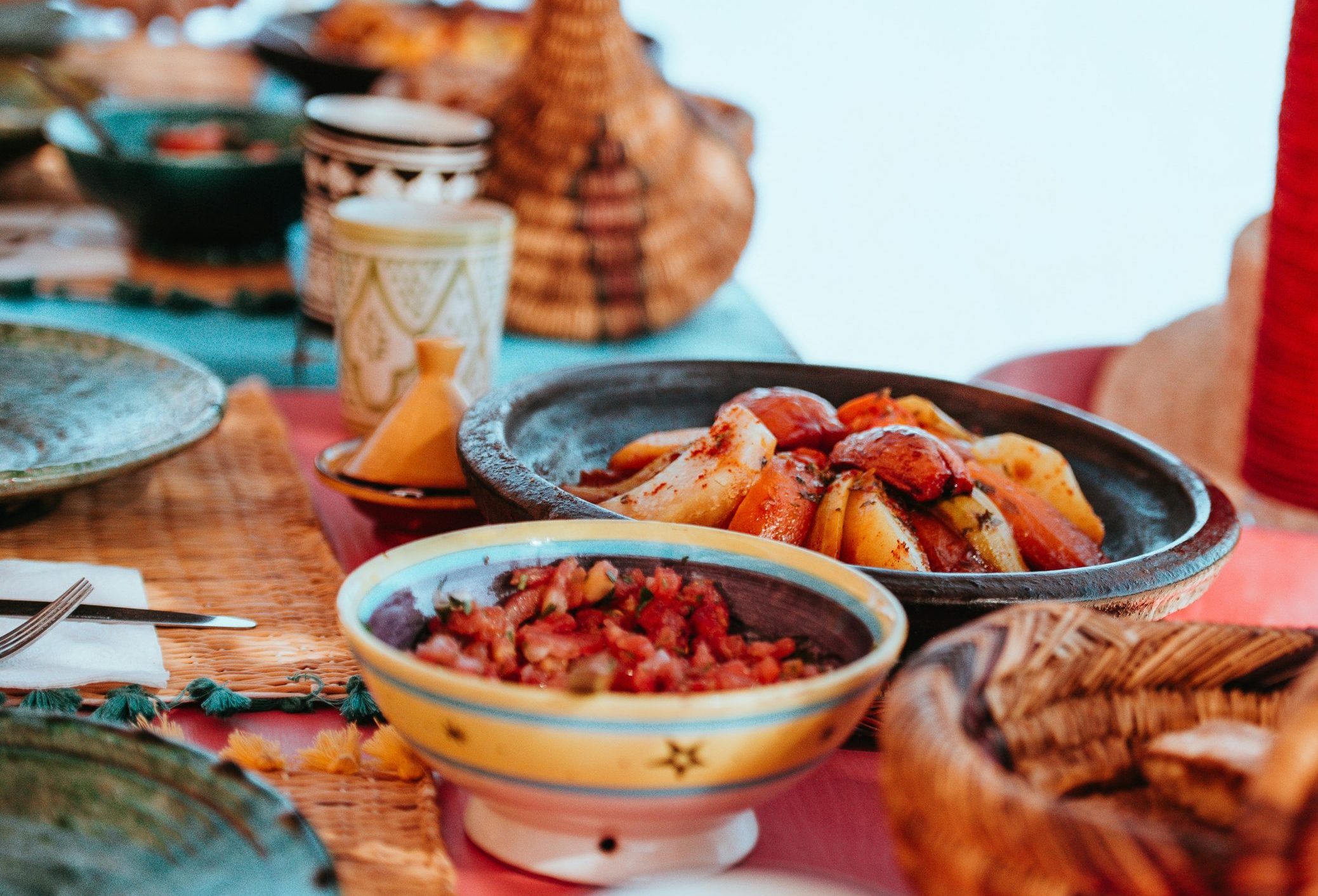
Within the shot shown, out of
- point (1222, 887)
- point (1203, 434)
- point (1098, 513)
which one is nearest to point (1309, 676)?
point (1222, 887)

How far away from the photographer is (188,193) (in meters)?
2.36

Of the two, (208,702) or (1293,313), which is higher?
(1293,313)

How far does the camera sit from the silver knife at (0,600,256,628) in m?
0.97

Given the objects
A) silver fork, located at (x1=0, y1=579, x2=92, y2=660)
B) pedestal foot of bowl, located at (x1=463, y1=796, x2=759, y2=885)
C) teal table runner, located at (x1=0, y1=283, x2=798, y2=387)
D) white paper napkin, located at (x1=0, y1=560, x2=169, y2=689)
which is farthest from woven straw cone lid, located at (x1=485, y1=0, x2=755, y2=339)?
pedestal foot of bowl, located at (x1=463, y1=796, x2=759, y2=885)

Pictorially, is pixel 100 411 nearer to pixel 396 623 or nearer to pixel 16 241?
pixel 396 623

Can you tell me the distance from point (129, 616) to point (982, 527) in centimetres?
67

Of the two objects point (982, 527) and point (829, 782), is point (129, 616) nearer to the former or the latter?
point (829, 782)

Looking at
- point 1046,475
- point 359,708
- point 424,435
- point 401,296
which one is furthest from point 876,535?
point 401,296

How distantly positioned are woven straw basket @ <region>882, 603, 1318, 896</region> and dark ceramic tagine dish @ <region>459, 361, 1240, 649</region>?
0.13 meters

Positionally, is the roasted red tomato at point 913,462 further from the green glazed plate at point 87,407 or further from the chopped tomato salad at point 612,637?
the green glazed plate at point 87,407

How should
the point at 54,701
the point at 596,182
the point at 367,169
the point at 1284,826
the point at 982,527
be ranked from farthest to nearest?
the point at 596,182 → the point at 367,169 → the point at 982,527 → the point at 54,701 → the point at 1284,826

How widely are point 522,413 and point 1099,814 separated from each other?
762mm

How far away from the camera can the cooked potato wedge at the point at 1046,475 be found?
1.14 meters

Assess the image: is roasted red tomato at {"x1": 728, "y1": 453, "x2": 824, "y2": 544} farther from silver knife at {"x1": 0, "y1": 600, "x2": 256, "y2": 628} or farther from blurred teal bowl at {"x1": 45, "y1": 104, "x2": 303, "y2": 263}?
blurred teal bowl at {"x1": 45, "y1": 104, "x2": 303, "y2": 263}
